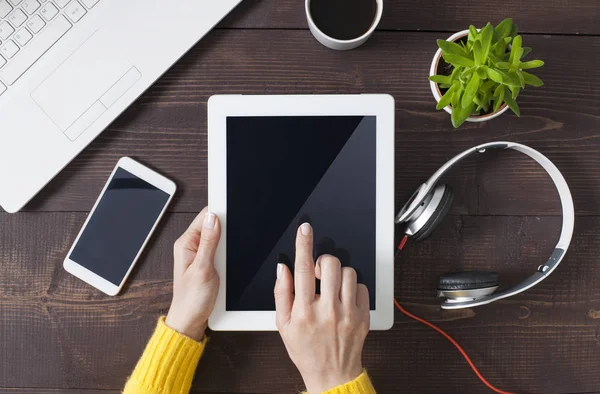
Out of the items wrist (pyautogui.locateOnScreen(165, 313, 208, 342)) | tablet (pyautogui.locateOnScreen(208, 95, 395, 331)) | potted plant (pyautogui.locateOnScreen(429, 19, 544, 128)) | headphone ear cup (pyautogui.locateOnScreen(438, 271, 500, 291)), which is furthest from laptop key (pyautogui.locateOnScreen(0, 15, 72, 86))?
headphone ear cup (pyautogui.locateOnScreen(438, 271, 500, 291))

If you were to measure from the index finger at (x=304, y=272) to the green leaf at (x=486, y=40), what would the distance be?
0.28 m

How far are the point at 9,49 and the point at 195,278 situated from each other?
1.23 ft

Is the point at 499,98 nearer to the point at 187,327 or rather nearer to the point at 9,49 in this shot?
the point at 187,327

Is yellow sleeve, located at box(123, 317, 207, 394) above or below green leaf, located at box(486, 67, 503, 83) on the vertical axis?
below

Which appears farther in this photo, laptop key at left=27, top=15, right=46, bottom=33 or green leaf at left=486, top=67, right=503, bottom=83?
laptop key at left=27, top=15, right=46, bottom=33

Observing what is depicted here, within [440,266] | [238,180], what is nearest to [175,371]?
[238,180]

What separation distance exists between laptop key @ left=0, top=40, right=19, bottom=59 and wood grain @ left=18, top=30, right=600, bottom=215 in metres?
0.15

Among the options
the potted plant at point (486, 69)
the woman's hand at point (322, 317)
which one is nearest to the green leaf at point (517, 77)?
the potted plant at point (486, 69)

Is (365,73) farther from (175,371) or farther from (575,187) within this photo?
(175,371)

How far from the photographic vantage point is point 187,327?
0.64 m

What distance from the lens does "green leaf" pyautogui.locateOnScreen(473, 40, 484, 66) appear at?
1.73 ft

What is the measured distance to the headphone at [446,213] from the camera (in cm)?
60

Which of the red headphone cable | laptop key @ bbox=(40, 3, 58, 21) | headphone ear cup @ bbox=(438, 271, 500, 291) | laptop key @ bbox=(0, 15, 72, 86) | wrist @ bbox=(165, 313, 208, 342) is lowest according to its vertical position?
the red headphone cable

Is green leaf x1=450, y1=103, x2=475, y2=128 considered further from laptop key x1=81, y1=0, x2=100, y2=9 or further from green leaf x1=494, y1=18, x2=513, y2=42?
laptop key x1=81, y1=0, x2=100, y2=9
